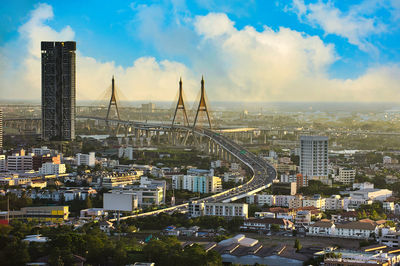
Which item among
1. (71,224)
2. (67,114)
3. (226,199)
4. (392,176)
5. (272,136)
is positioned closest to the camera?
(71,224)

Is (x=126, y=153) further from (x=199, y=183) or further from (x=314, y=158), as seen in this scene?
(x=199, y=183)

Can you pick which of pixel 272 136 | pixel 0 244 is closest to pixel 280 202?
pixel 0 244

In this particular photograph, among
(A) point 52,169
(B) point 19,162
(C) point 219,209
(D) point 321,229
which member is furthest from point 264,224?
(B) point 19,162

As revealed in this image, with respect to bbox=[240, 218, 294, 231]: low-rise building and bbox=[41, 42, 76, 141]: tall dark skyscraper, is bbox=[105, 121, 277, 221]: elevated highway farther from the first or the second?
bbox=[41, 42, 76, 141]: tall dark skyscraper

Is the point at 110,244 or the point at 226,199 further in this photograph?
the point at 226,199

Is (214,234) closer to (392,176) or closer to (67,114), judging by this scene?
(392,176)

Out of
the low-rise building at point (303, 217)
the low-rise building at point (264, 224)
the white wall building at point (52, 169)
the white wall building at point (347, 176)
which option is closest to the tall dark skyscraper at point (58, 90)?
the white wall building at point (52, 169)

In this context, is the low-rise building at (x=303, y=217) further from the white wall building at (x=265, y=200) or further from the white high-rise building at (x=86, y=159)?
the white high-rise building at (x=86, y=159)
